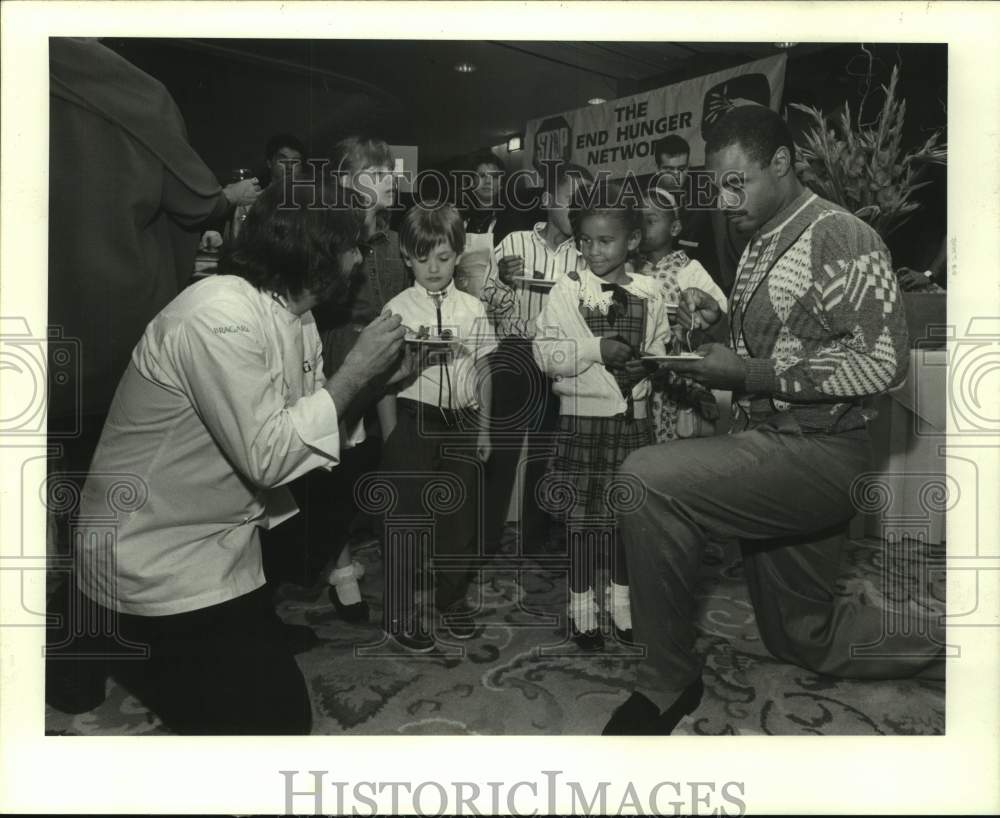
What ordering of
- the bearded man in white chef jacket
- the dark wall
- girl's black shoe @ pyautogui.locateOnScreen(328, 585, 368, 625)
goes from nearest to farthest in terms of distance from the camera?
the bearded man in white chef jacket → the dark wall → girl's black shoe @ pyautogui.locateOnScreen(328, 585, 368, 625)

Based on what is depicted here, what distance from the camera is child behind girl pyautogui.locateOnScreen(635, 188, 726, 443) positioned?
1.50 m

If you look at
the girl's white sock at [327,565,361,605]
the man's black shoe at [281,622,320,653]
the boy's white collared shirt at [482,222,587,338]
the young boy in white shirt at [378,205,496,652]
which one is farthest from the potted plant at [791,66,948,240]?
the man's black shoe at [281,622,320,653]

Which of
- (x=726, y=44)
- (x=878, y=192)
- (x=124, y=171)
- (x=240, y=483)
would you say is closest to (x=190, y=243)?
(x=124, y=171)

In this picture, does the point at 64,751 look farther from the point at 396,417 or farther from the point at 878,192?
the point at 878,192

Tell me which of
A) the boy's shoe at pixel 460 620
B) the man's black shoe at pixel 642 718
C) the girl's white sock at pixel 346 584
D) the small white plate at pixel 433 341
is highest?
the small white plate at pixel 433 341

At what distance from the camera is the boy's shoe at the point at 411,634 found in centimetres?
154

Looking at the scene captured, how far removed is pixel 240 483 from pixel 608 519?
0.72 m

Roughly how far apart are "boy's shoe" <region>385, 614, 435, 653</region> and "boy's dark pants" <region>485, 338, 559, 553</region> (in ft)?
0.74

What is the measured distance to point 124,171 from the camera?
148 centimetres

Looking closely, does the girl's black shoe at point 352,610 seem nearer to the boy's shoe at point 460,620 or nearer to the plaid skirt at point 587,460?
the boy's shoe at point 460,620

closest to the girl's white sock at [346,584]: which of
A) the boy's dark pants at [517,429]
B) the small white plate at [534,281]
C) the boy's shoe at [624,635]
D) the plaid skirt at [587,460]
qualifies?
the boy's dark pants at [517,429]

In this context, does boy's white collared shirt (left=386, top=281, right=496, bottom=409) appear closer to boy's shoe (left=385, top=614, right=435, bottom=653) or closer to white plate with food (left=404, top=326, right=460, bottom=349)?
white plate with food (left=404, top=326, right=460, bottom=349)

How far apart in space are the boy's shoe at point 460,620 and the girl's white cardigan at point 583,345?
45 cm

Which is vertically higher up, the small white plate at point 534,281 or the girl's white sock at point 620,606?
the small white plate at point 534,281
